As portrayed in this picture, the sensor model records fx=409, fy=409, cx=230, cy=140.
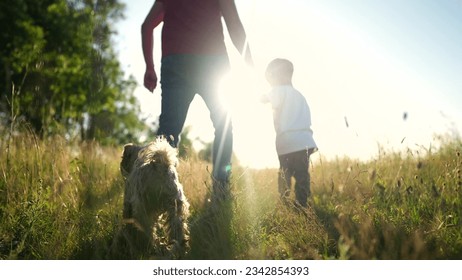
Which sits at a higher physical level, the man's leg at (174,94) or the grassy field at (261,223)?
the man's leg at (174,94)

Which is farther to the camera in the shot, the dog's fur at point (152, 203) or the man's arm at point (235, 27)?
the man's arm at point (235, 27)

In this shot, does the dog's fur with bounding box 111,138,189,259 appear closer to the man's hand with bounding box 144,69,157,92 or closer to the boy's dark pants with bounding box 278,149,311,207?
the man's hand with bounding box 144,69,157,92

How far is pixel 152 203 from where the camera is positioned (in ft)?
10.4

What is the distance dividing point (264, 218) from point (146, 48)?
84.2 inches

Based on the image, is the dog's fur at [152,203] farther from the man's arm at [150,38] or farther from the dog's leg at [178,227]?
the man's arm at [150,38]

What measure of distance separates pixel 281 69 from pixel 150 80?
70.7 inches

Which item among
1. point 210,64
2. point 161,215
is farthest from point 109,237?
point 210,64

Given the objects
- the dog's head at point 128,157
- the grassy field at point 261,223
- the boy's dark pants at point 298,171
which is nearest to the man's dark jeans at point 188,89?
the dog's head at point 128,157

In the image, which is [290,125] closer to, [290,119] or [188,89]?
[290,119]

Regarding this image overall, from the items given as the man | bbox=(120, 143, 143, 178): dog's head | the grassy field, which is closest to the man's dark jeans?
the man

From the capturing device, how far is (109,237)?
329 centimetres

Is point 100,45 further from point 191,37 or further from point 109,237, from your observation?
point 109,237

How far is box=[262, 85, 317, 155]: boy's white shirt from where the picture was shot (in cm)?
489

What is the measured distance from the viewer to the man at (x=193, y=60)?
4.05m
